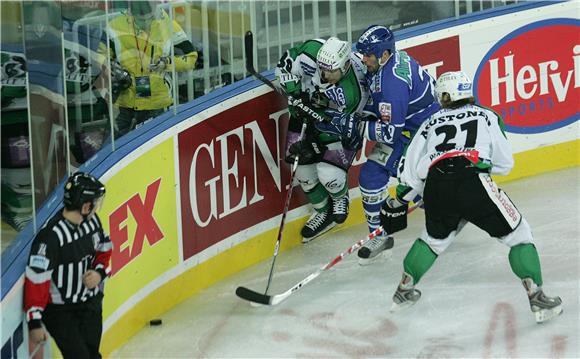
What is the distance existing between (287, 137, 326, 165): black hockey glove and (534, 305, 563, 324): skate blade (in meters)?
1.49

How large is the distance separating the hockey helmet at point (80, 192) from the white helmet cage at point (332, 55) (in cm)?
175

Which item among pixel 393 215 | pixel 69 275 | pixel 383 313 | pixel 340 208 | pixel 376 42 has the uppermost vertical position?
pixel 376 42

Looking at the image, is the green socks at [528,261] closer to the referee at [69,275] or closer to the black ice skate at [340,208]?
the black ice skate at [340,208]

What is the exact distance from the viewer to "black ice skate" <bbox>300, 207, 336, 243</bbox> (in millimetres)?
6328

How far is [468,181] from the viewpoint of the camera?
5078 millimetres

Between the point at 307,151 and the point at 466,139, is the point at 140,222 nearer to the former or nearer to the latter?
the point at 307,151

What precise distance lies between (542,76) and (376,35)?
6.01 feet

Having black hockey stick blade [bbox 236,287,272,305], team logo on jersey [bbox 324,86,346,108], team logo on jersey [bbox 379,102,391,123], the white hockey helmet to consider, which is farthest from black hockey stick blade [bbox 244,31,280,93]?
the white hockey helmet

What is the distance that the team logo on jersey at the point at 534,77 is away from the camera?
7094mm

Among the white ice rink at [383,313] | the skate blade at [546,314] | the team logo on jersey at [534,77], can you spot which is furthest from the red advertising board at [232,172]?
the skate blade at [546,314]

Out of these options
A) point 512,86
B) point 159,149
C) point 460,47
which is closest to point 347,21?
point 460,47

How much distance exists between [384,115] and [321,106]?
1.44ft

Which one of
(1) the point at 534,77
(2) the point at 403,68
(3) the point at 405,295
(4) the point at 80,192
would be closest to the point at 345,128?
(2) the point at 403,68

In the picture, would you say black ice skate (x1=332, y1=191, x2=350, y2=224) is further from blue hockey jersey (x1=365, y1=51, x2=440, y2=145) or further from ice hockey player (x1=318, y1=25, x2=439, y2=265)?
blue hockey jersey (x1=365, y1=51, x2=440, y2=145)
